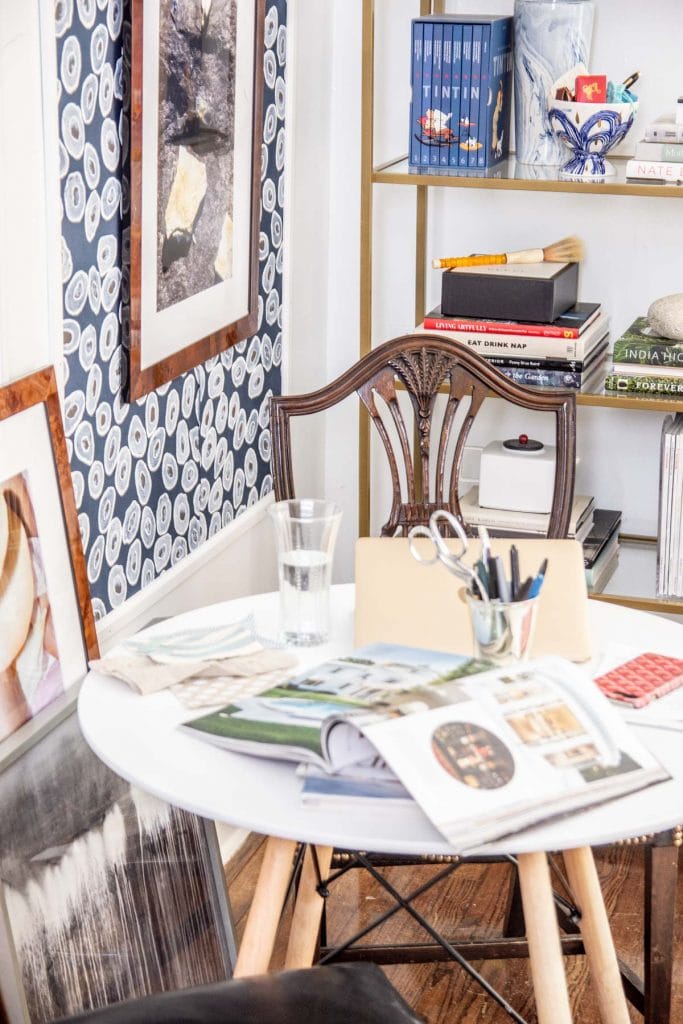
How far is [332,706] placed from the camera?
1.33 m

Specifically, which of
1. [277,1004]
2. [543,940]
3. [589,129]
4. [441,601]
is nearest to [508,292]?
[589,129]

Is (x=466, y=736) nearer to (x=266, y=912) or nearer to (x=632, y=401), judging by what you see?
(x=266, y=912)

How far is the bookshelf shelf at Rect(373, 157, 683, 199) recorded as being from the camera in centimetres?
236

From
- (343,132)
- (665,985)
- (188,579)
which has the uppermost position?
(343,132)

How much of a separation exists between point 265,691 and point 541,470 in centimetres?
127

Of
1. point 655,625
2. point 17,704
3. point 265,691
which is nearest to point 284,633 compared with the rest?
point 265,691

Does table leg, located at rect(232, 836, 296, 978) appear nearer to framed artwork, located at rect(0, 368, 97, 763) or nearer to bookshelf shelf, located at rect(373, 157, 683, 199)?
framed artwork, located at rect(0, 368, 97, 763)

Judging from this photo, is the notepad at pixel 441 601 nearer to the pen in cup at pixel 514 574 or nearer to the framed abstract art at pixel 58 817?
the pen in cup at pixel 514 574

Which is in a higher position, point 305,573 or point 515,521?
point 305,573

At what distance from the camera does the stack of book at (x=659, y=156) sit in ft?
7.78

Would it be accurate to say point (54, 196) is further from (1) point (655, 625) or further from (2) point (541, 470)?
(2) point (541, 470)

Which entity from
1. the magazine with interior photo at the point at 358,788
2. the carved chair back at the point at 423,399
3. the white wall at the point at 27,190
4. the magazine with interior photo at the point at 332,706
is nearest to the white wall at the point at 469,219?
the carved chair back at the point at 423,399

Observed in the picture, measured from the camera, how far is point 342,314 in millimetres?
2922

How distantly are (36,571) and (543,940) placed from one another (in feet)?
2.54
